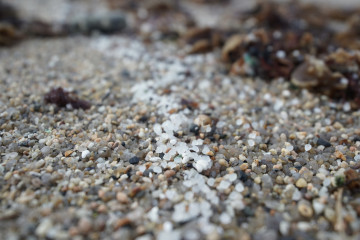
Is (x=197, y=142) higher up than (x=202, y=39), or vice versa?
(x=202, y=39)

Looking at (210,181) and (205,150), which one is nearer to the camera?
(210,181)

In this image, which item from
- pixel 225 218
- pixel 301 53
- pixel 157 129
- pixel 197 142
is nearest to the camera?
pixel 225 218

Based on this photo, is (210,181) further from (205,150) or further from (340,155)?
(340,155)

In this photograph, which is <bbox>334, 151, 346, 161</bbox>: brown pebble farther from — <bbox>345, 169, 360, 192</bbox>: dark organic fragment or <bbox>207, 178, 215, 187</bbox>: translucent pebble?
<bbox>207, 178, 215, 187</bbox>: translucent pebble

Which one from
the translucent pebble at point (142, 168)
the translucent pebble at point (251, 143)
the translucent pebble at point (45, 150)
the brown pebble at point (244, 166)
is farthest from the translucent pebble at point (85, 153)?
the translucent pebble at point (251, 143)

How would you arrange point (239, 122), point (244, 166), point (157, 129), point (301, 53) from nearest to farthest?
point (244, 166), point (157, 129), point (239, 122), point (301, 53)

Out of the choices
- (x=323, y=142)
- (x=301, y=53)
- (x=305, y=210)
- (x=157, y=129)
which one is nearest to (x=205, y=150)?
(x=157, y=129)

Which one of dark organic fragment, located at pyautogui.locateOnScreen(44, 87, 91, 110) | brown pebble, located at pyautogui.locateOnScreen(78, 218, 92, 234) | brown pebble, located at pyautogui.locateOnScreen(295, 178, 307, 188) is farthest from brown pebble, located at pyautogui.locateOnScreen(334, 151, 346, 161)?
dark organic fragment, located at pyautogui.locateOnScreen(44, 87, 91, 110)

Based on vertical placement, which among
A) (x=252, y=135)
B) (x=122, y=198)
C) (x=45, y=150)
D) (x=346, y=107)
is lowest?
(x=346, y=107)

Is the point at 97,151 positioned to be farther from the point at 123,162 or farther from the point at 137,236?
the point at 137,236
